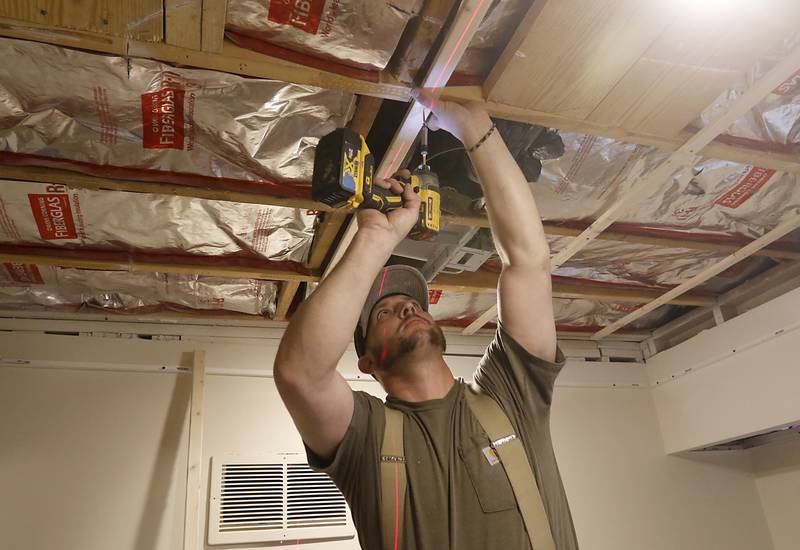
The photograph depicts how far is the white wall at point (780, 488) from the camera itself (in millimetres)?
3279

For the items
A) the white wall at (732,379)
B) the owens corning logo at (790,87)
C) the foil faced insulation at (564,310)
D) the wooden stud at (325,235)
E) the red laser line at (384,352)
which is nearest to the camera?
the red laser line at (384,352)

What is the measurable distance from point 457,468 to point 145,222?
1.69 m

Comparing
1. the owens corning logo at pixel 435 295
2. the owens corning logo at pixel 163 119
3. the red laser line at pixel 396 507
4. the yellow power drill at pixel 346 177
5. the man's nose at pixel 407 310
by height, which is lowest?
the red laser line at pixel 396 507

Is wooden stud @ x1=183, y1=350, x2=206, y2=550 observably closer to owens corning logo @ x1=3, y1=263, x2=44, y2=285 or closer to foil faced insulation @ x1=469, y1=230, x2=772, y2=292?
owens corning logo @ x1=3, y1=263, x2=44, y2=285

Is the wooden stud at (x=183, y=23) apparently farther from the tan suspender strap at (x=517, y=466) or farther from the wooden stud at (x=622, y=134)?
the tan suspender strap at (x=517, y=466)

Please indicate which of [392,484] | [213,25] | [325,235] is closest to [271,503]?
[325,235]

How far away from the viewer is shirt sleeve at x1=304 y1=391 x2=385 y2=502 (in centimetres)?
113

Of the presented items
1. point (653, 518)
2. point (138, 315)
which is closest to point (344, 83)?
point (138, 315)

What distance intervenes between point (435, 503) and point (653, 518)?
280 centimetres

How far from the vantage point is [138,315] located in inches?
117

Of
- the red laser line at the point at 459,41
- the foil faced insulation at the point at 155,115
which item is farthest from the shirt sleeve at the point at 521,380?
the foil faced insulation at the point at 155,115

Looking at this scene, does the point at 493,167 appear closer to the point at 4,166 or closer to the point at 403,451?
the point at 403,451

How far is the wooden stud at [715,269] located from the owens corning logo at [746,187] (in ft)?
0.87

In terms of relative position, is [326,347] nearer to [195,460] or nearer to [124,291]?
[195,460]
